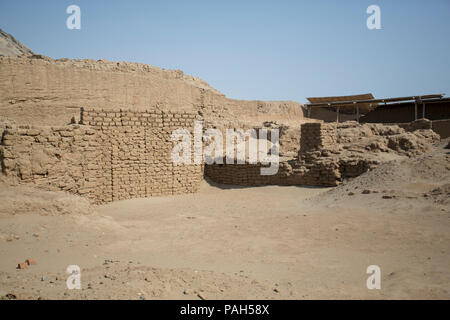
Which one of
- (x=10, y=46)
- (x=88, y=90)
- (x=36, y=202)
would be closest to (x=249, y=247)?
(x=36, y=202)

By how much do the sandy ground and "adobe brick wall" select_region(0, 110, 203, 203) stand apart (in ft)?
2.42

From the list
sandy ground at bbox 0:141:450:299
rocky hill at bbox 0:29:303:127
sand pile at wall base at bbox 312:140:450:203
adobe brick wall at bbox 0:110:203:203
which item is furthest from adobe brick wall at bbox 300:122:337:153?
rocky hill at bbox 0:29:303:127

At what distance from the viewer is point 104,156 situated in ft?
29.6

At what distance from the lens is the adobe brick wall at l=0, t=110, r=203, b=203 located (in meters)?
7.06

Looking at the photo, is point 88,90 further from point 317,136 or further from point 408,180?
point 408,180

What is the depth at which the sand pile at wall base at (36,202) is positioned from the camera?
567cm

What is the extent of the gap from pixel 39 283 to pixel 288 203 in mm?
6819

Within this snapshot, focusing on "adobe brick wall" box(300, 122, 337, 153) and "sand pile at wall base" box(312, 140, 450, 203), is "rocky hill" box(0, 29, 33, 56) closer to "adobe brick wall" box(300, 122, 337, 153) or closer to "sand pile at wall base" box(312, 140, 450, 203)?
"adobe brick wall" box(300, 122, 337, 153)

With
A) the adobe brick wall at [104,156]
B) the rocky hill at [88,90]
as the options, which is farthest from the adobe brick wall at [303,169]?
the rocky hill at [88,90]

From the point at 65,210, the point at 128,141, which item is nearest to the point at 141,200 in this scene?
the point at 128,141

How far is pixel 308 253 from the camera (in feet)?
16.4

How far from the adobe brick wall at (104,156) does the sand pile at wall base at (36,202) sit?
633 mm

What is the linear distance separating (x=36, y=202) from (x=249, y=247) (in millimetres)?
3587
